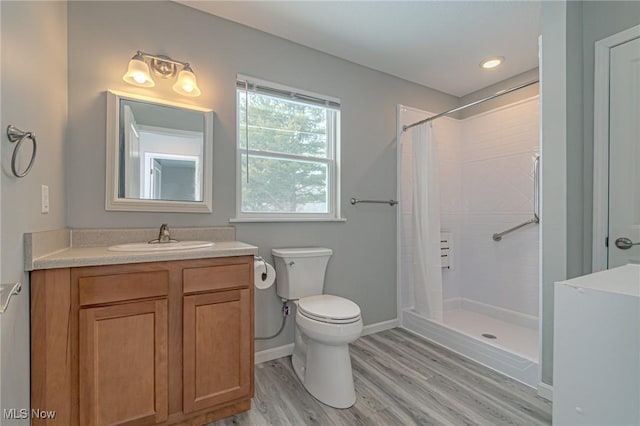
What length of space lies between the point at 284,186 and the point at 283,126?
1.56ft

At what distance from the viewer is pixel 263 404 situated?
159 cm

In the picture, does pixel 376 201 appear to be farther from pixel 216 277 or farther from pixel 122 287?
pixel 122 287

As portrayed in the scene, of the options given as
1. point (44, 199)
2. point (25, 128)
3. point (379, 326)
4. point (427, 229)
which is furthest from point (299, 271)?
point (25, 128)

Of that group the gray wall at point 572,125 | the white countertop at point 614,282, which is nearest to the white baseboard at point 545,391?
the gray wall at point 572,125

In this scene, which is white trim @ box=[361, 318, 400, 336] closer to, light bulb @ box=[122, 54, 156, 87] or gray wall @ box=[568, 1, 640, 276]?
gray wall @ box=[568, 1, 640, 276]

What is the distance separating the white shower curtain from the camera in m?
2.51

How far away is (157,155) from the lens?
5.74ft

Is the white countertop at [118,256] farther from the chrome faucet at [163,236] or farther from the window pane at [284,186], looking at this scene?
the window pane at [284,186]

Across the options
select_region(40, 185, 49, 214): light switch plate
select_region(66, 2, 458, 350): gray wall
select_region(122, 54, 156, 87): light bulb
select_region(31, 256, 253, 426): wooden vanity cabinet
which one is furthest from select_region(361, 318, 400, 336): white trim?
select_region(122, 54, 156, 87): light bulb

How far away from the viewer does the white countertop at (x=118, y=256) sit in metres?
1.10

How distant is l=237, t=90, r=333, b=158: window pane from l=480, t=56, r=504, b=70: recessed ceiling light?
1450 millimetres

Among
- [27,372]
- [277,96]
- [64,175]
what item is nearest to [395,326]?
[277,96]

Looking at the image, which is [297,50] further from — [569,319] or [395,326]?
[395,326]

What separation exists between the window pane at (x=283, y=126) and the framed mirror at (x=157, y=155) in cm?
31
